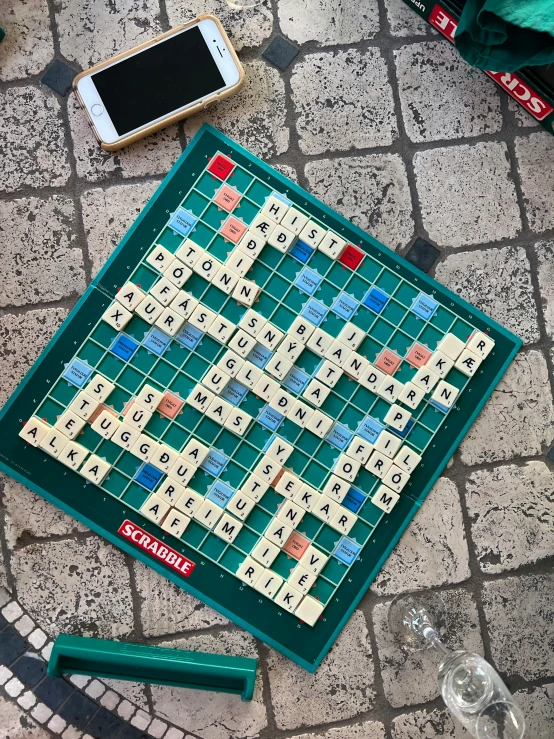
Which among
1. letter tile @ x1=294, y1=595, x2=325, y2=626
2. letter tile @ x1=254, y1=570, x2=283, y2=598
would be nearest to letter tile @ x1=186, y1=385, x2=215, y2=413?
letter tile @ x1=254, y1=570, x2=283, y2=598

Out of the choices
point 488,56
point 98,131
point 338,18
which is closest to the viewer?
point 488,56

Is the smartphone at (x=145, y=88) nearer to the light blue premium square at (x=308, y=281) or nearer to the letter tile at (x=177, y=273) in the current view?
the letter tile at (x=177, y=273)

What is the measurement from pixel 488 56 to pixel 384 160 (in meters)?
0.45

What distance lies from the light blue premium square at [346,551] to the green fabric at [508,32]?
1.48 m

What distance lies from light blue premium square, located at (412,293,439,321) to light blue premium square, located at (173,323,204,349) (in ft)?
2.30

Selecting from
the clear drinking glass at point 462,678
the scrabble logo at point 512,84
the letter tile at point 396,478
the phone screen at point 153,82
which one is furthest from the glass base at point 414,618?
the phone screen at point 153,82

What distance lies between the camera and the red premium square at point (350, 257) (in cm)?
209

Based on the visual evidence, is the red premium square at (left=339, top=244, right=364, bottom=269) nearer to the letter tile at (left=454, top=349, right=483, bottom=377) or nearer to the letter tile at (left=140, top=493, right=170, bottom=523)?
the letter tile at (left=454, top=349, right=483, bottom=377)

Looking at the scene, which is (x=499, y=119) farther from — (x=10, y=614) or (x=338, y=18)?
(x=10, y=614)

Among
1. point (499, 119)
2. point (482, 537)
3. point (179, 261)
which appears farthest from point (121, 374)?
point (499, 119)

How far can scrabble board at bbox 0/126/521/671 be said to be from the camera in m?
2.02

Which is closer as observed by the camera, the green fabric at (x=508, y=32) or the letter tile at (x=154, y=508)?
the green fabric at (x=508, y=32)

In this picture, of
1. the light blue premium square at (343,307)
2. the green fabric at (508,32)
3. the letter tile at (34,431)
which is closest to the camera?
the green fabric at (508,32)

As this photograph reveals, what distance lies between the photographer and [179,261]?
204 cm
